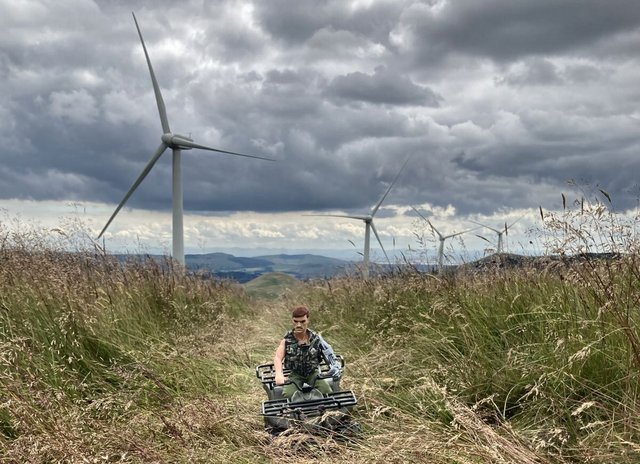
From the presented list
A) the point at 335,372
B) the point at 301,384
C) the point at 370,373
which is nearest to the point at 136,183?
the point at 370,373

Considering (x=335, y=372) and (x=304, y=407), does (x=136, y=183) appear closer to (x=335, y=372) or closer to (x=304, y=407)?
(x=335, y=372)

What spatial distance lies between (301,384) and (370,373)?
1.00 metres

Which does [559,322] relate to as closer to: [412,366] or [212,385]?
[412,366]

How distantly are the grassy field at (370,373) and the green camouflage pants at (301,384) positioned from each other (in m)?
0.42

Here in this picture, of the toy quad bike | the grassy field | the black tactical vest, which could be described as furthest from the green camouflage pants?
the toy quad bike

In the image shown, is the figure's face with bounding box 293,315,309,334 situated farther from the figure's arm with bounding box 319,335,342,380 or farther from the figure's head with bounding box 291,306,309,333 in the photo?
the figure's arm with bounding box 319,335,342,380

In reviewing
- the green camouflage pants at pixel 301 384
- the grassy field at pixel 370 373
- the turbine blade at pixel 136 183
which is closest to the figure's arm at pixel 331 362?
the green camouflage pants at pixel 301 384

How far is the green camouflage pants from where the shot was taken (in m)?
5.51

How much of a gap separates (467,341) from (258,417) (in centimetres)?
232

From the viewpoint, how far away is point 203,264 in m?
15.4

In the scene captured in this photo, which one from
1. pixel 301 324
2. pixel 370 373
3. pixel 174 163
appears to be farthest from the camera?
pixel 174 163

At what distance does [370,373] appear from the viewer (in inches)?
248

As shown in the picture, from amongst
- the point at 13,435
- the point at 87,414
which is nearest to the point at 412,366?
the point at 87,414

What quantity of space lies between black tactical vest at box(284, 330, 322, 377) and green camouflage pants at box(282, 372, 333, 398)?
5 cm
